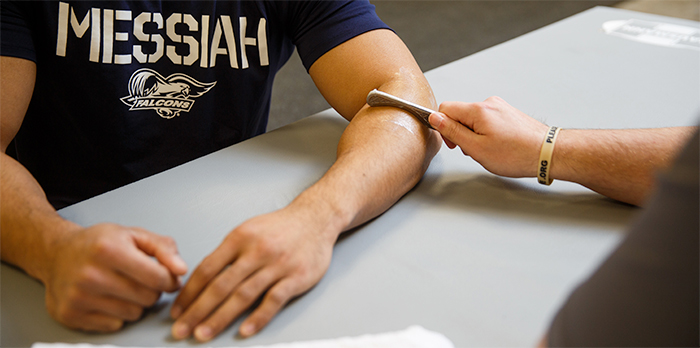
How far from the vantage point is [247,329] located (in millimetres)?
449

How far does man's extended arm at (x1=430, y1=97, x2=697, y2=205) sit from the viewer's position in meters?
0.63

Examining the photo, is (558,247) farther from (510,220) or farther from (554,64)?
(554,64)

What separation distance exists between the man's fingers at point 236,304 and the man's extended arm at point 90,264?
0.19 ft

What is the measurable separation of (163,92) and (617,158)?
2.49 ft

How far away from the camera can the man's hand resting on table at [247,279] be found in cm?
45

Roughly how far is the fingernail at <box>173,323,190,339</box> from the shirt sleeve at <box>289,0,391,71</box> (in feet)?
1.84

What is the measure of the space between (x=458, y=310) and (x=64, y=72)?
763mm

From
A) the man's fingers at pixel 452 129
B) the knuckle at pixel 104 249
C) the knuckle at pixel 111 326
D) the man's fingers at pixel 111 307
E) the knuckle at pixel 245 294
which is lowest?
the knuckle at pixel 111 326

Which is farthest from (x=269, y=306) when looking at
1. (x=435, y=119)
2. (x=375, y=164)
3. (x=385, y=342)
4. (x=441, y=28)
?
(x=441, y=28)

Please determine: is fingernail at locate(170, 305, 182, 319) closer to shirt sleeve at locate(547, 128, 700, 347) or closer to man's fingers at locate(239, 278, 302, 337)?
man's fingers at locate(239, 278, 302, 337)

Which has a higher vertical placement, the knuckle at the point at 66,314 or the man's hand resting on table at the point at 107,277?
the man's hand resting on table at the point at 107,277

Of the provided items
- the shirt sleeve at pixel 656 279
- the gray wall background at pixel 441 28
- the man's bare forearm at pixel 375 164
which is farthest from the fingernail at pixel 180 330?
the gray wall background at pixel 441 28

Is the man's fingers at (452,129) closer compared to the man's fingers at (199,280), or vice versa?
the man's fingers at (199,280)

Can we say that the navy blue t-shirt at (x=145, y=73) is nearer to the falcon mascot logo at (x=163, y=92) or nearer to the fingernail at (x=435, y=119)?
the falcon mascot logo at (x=163, y=92)
